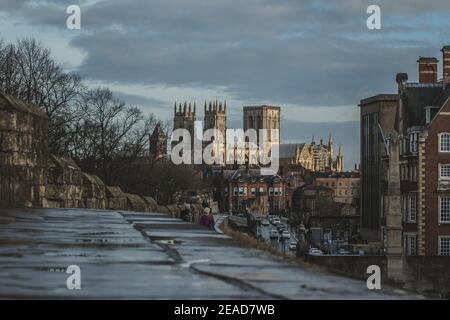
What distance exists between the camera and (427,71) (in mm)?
72375

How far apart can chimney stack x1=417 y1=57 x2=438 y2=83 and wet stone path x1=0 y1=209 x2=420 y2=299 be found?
201 feet

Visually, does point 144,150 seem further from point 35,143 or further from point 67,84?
point 35,143

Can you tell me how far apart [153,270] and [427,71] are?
66.2 metres

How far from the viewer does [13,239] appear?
11.2 m

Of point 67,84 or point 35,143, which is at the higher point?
point 67,84

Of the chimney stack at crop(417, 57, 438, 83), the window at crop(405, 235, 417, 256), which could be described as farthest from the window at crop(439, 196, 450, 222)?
the chimney stack at crop(417, 57, 438, 83)

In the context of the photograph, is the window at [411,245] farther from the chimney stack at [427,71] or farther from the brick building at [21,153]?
the brick building at [21,153]

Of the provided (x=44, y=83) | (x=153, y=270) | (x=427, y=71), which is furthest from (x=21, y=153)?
(x=427, y=71)

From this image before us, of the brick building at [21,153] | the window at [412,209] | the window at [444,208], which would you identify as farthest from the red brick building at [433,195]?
the brick building at [21,153]

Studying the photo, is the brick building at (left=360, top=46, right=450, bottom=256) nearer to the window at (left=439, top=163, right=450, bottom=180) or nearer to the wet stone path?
the window at (left=439, top=163, right=450, bottom=180)

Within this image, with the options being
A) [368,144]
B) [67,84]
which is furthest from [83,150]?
[368,144]

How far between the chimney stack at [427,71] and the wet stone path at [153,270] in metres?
61.3
